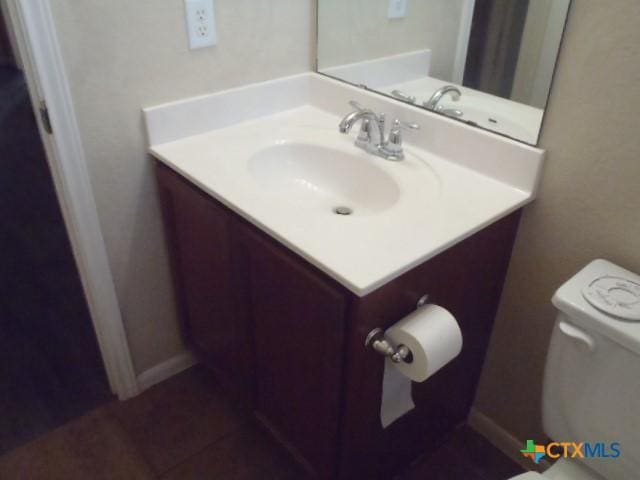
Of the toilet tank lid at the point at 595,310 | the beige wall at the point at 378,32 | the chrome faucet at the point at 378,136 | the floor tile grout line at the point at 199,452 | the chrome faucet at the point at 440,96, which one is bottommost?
the floor tile grout line at the point at 199,452

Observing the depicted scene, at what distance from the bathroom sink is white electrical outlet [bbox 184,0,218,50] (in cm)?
31

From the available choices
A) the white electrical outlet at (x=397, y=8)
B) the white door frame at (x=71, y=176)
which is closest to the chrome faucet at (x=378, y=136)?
the white electrical outlet at (x=397, y=8)

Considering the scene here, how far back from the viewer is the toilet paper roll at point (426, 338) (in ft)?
3.11

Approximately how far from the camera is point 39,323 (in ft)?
6.39

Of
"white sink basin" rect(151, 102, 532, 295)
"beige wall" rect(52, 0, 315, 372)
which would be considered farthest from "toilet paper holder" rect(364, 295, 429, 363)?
"beige wall" rect(52, 0, 315, 372)

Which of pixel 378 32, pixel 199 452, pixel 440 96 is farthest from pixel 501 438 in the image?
pixel 378 32

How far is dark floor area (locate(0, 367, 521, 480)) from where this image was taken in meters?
1.45

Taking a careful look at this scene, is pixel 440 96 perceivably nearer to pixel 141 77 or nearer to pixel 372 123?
pixel 372 123

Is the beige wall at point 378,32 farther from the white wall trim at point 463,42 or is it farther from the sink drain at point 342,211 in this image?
the sink drain at point 342,211

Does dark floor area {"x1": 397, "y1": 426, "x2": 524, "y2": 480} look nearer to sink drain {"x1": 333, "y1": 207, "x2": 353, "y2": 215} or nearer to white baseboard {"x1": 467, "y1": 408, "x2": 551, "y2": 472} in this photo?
white baseboard {"x1": 467, "y1": 408, "x2": 551, "y2": 472}

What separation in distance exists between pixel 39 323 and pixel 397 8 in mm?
1649

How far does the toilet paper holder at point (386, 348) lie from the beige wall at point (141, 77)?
79 centimetres

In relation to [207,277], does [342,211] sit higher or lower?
higher

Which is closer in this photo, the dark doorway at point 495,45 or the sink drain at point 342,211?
the dark doorway at point 495,45
